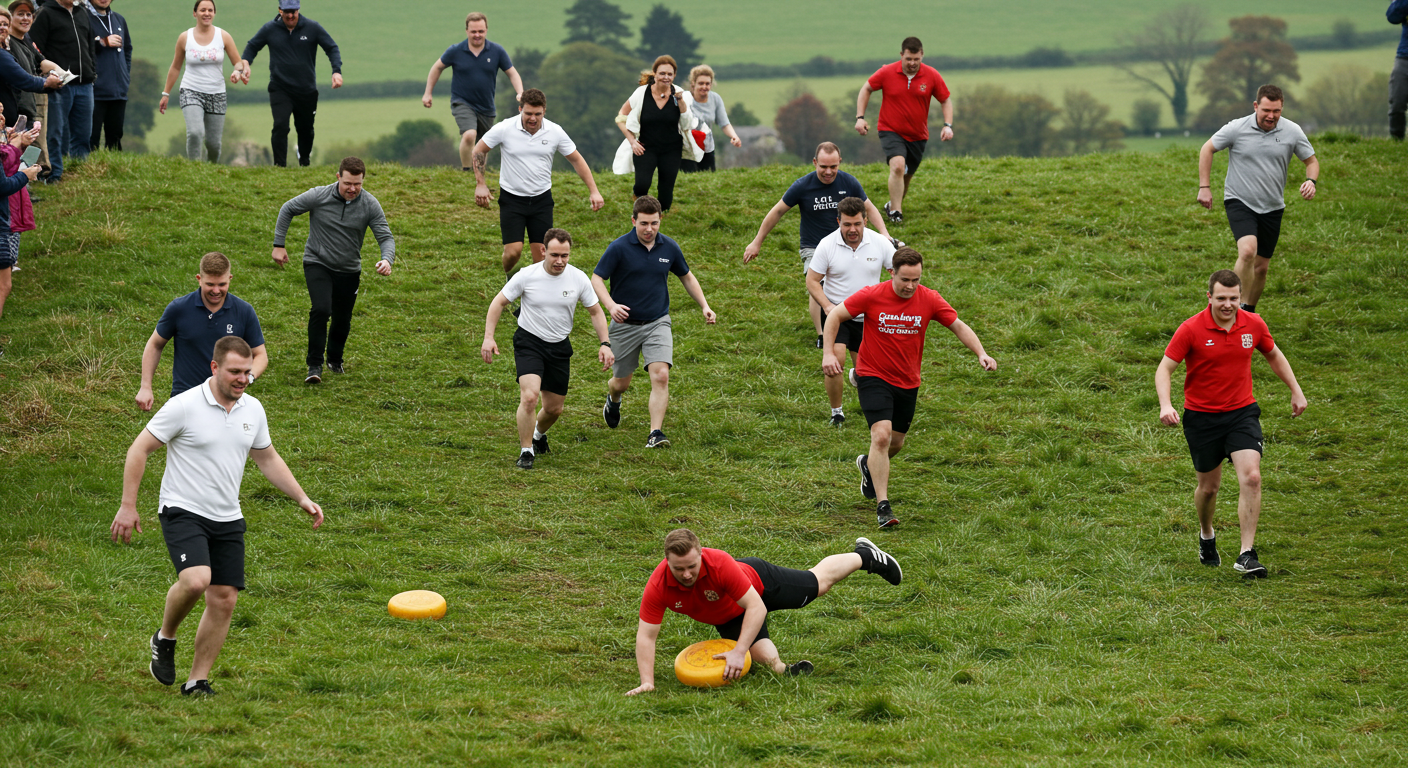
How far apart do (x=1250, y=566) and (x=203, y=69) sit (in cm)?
1599

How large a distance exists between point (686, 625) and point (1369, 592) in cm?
500

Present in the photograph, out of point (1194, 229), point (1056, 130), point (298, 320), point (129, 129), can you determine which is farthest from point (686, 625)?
point (1056, 130)

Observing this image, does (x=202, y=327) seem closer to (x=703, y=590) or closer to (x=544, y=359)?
(x=544, y=359)

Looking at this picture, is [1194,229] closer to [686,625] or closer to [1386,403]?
[1386,403]

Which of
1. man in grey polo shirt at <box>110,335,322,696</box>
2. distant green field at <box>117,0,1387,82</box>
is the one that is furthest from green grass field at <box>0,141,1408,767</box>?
distant green field at <box>117,0,1387,82</box>

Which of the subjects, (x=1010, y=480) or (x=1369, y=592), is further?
(x=1010, y=480)

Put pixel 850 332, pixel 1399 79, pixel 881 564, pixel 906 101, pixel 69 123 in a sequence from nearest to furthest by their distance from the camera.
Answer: pixel 881 564, pixel 850 332, pixel 906 101, pixel 69 123, pixel 1399 79

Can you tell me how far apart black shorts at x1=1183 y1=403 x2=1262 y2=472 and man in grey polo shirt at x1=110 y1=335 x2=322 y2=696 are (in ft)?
22.7

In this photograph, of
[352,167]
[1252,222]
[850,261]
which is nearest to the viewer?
[850,261]

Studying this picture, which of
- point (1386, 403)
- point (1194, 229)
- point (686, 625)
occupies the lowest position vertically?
point (686, 625)

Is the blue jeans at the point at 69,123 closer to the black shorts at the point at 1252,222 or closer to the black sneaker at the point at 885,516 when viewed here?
the black sneaker at the point at 885,516

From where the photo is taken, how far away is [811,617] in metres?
8.92

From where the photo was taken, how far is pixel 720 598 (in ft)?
25.1

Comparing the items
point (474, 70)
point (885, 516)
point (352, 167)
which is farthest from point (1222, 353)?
point (474, 70)
